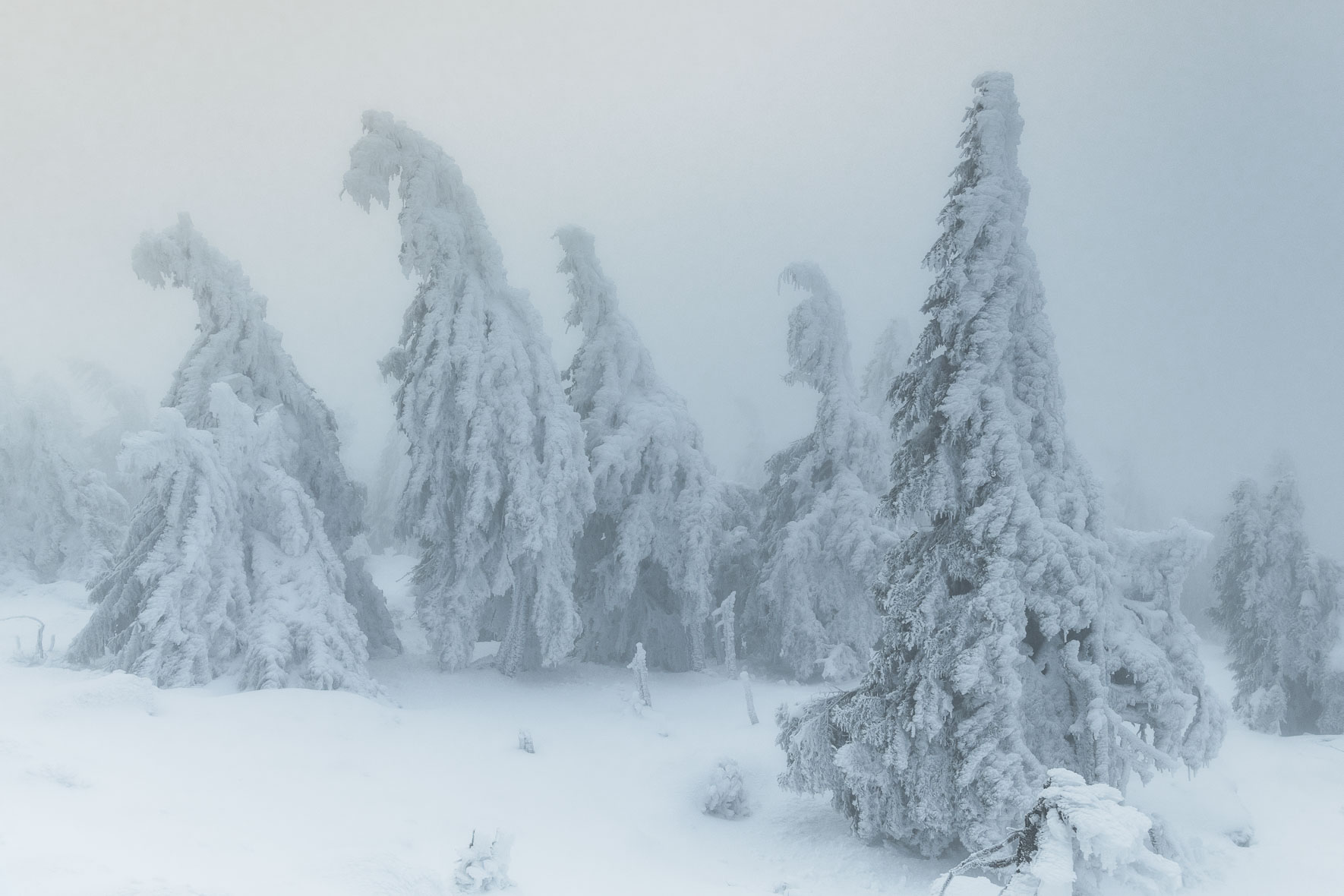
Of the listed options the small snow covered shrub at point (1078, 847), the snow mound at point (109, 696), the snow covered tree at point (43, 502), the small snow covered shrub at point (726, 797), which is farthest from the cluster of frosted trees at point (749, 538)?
the small snow covered shrub at point (1078, 847)

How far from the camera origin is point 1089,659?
10078 mm

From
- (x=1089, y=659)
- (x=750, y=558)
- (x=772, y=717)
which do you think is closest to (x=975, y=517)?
(x=1089, y=659)

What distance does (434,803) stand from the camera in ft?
33.7

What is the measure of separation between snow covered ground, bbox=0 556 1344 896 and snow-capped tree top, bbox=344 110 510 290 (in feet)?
30.4

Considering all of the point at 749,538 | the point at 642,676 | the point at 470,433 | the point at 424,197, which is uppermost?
the point at 424,197

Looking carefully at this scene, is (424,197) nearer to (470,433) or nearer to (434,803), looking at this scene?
(470,433)

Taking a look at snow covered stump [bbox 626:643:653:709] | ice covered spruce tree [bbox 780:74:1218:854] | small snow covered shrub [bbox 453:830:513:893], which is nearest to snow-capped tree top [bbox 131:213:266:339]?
snow covered stump [bbox 626:643:653:709]

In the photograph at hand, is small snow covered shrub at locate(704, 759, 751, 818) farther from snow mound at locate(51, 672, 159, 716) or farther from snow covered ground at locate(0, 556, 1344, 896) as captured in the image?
snow mound at locate(51, 672, 159, 716)

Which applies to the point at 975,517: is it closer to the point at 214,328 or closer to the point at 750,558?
the point at 750,558

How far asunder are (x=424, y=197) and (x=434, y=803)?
12381 millimetres

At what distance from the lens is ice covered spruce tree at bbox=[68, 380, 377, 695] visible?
13.0 metres

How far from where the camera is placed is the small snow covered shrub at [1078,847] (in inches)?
153

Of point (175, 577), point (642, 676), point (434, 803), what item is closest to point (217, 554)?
point (175, 577)

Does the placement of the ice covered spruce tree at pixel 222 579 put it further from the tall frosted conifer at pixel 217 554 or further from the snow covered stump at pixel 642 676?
the snow covered stump at pixel 642 676
